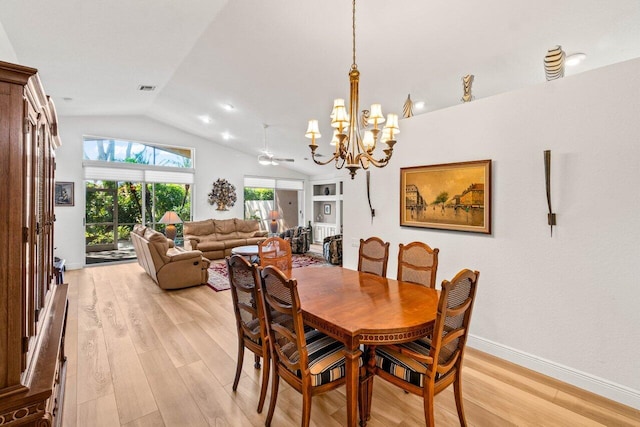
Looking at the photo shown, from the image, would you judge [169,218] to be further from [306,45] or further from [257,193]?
[306,45]

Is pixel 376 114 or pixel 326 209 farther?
pixel 326 209

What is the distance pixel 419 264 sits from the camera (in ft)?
8.32

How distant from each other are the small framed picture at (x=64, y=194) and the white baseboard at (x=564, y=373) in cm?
781

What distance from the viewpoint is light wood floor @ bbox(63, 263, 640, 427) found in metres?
1.95

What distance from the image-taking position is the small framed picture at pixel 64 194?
6.18 m

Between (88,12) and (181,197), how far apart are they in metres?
5.48

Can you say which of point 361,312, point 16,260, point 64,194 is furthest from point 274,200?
point 16,260

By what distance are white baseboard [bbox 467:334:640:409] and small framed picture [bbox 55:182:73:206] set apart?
7807 millimetres

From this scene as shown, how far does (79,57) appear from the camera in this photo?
3.71m

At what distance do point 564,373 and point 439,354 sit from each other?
147 centimetres

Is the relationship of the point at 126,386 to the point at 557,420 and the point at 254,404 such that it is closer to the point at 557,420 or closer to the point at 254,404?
the point at 254,404

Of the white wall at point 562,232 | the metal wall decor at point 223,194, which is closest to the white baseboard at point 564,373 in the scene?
the white wall at point 562,232

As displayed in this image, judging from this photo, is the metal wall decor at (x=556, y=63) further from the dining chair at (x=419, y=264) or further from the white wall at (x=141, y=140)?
the white wall at (x=141, y=140)

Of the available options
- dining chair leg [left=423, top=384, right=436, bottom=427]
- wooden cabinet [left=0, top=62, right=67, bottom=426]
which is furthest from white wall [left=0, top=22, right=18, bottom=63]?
dining chair leg [left=423, top=384, right=436, bottom=427]
